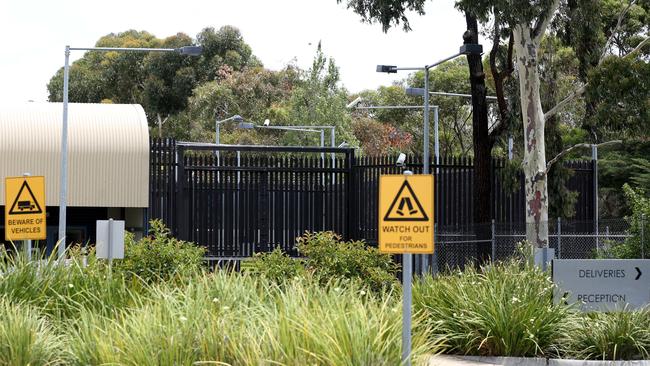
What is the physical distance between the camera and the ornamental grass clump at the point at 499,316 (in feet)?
51.9

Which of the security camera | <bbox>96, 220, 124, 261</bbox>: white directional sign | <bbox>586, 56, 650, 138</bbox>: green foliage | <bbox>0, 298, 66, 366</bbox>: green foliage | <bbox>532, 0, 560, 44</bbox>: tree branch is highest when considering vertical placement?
<bbox>532, 0, 560, 44</bbox>: tree branch

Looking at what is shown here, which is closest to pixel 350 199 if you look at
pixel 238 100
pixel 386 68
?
pixel 386 68

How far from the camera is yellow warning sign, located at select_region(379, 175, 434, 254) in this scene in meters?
10.7

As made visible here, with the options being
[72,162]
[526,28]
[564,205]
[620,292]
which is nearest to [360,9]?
[526,28]

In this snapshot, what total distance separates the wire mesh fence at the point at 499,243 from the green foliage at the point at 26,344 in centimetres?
1825

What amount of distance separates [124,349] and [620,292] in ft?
28.2

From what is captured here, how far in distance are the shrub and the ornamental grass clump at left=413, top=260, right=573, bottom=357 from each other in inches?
8.7

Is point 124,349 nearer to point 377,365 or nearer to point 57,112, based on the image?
point 377,365

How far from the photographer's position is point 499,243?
3275 centimetres

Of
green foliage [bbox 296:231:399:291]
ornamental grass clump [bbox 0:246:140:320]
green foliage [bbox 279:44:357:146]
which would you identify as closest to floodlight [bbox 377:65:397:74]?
green foliage [bbox 296:231:399:291]

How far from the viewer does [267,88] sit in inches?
3228

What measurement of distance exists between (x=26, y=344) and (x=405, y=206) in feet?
12.3

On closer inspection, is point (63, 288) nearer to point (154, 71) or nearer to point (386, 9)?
point (386, 9)

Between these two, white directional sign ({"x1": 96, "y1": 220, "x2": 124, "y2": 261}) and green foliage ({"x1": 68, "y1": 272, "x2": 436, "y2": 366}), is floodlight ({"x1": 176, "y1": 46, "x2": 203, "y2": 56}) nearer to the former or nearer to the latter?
white directional sign ({"x1": 96, "y1": 220, "x2": 124, "y2": 261})
